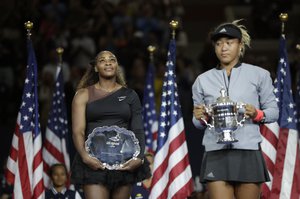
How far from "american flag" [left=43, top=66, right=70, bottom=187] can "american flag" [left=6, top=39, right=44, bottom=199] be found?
4.11ft

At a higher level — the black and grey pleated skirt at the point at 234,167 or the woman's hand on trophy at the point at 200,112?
the woman's hand on trophy at the point at 200,112

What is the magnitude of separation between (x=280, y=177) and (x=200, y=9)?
10.7 meters

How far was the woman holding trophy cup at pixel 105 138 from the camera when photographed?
26.8ft

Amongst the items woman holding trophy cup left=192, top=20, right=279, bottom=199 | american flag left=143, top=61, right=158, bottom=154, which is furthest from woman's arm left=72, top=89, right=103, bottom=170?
american flag left=143, top=61, right=158, bottom=154

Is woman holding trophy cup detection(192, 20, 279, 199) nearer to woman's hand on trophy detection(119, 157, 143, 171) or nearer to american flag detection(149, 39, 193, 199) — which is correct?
woman's hand on trophy detection(119, 157, 143, 171)

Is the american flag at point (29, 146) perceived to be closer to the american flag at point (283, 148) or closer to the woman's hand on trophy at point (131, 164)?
the woman's hand on trophy at point (131, 164)

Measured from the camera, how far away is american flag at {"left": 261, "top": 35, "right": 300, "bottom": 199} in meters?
10.2

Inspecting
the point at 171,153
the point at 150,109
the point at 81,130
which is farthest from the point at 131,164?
the point at 150,109

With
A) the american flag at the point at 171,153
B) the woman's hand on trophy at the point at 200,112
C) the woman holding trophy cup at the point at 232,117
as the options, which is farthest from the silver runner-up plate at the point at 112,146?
the american flag at the point at 171,153

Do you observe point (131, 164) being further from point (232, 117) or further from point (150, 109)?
point (150, 109)

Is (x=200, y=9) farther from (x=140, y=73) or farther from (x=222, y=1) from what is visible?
(x=140, y=73)

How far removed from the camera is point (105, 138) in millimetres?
8219

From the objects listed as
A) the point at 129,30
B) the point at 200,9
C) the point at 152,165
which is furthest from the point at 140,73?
the point at 200,9

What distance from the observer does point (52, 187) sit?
11031 millimetres
